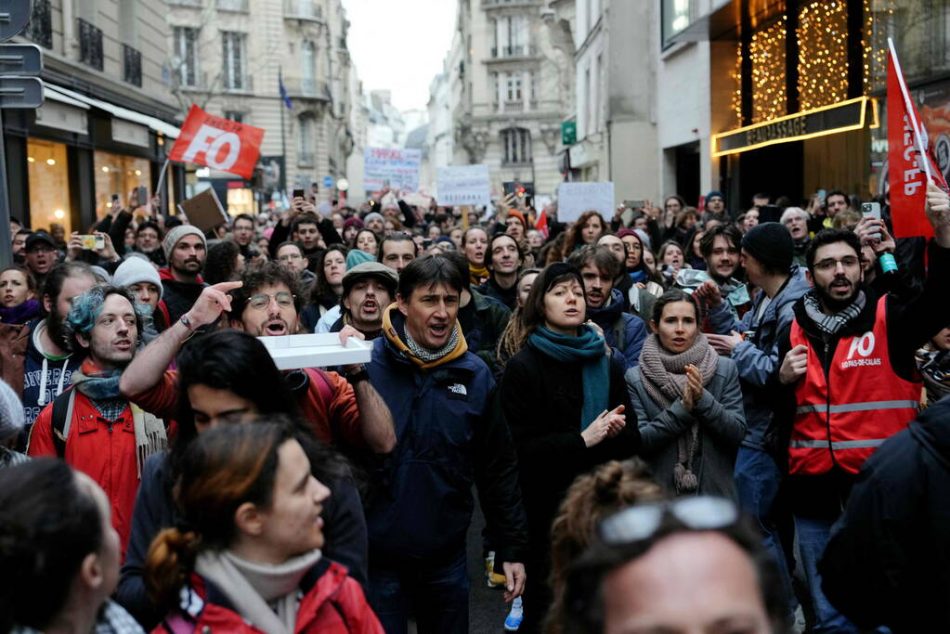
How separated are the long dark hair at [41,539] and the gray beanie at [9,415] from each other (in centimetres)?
125

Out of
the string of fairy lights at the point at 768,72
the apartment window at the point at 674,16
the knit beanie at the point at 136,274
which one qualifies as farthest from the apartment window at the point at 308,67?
the knit beanie at the point at 136,274

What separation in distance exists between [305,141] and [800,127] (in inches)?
2007

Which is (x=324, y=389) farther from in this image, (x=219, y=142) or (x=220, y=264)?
(x=219, y=142)

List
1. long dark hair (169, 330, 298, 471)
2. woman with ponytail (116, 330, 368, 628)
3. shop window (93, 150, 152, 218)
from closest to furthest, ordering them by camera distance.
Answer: woman with ponytail (116, 330, 368, 628) < long dark hair (169, 330, 298, 471) < shop window (93, 150, 152, 218)

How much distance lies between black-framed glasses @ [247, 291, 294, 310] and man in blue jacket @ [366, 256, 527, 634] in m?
0.61

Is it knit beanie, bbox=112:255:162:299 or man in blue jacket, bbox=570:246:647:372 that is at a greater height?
knit beanie, bbox=112:255:162:299

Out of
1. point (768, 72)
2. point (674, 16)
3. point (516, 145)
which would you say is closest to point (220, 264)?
point (768, 72)

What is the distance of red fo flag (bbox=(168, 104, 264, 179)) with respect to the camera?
13.9m

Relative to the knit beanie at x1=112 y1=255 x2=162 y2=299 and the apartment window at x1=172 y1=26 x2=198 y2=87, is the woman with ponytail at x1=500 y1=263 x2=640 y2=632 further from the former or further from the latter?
the apartment window at x1=172 y1=26 x2=198 y2=87

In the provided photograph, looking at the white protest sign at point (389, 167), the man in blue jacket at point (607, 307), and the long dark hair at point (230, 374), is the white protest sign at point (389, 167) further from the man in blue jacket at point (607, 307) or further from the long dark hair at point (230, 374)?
the long dark hair at point (230, 374)

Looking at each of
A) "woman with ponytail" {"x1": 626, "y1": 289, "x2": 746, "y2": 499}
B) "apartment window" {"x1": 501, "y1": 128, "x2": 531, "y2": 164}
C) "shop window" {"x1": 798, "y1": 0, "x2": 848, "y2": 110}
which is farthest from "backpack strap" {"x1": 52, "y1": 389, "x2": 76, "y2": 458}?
"apartment window" {"x1": 501, "y1": 128, "x2": 531, "y2": 164}

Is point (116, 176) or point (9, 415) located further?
point (116, 176)

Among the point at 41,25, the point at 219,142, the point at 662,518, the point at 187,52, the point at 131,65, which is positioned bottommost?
the point at 662,518

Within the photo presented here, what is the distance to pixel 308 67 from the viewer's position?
64.1m
